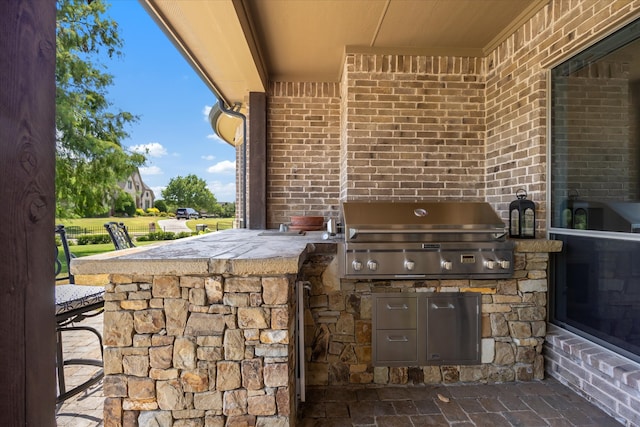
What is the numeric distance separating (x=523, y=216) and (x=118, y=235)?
3.96m

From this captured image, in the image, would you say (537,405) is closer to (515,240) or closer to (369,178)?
(515,240)

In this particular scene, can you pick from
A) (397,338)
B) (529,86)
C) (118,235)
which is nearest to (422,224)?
(397,338)

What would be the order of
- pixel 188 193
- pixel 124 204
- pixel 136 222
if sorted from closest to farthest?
pixel 124 204
pixel 136 222
pixel 188 193

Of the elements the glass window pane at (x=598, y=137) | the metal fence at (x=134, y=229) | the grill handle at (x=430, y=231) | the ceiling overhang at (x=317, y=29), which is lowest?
the metal fence at (x=134, y=229)

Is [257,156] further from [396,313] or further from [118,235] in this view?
[396,313]

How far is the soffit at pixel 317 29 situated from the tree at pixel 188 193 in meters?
8.66

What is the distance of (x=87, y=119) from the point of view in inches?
253

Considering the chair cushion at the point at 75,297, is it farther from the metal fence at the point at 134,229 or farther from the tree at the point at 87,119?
the tree at the point at 87,119

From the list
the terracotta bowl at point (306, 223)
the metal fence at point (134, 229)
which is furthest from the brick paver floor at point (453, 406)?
the metal fence at point (134, 229)

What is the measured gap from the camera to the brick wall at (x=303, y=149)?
358cm

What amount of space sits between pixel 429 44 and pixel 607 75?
Result: 1459mm

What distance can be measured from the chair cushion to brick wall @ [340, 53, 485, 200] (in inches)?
86.5

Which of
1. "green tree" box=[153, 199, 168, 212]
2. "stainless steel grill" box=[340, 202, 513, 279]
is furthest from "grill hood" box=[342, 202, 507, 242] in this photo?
"green tree" box=[153, 199, 168, 212]

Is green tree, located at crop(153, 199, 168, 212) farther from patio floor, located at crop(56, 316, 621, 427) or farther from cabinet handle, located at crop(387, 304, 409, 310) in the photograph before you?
cabinet handle, located at crop(387, 304, 409, 310)
